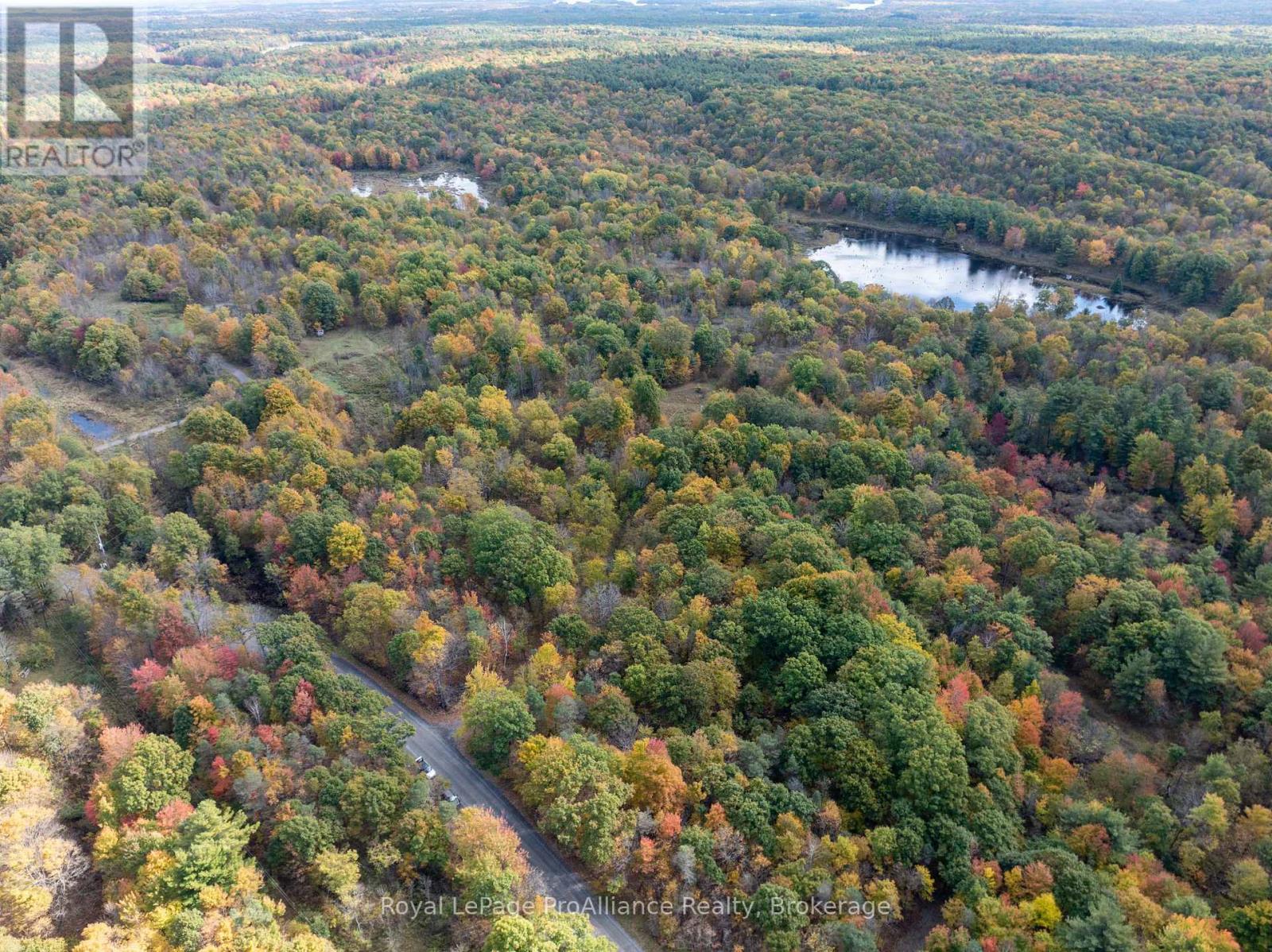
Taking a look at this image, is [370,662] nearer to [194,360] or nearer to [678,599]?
[678,599]

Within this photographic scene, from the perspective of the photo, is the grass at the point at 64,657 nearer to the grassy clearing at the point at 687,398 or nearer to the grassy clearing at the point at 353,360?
the grassy clearing at the point at 353,360

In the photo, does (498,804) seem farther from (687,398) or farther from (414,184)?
(414,184)

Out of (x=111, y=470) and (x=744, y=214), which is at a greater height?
(x=744, y=214)

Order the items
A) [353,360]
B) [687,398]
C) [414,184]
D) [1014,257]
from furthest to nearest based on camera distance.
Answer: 1. [414,184]
2. [1014,257]
3. [353,360]
4. [687,398]

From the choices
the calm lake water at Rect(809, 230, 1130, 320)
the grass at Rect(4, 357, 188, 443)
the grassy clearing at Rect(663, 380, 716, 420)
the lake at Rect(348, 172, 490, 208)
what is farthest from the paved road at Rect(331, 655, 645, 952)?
the lake at Rect(348, 172, 490, 208)

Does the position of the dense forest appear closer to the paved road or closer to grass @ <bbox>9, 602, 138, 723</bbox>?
grass @ <bbox>9, 602, 138, 723</bbox>

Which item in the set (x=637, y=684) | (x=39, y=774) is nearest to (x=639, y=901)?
(x=637, y=684)

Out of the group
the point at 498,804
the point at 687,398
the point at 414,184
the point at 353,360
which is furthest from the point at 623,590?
the point at 414,184

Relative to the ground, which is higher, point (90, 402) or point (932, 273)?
point (932, 273)
